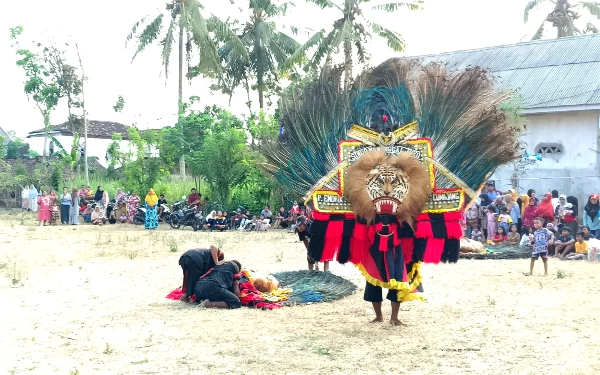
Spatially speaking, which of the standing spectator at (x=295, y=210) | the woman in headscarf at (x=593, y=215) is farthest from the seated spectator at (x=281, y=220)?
the woman in headscarf at (x=593, y=215)

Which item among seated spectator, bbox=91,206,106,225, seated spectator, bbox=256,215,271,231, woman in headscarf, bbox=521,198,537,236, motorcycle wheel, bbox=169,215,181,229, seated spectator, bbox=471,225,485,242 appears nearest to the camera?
woman in headscarf, bbox=521,198,537,236

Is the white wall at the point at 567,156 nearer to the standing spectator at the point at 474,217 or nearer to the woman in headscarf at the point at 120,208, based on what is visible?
the standing spectator at the point at 474,217

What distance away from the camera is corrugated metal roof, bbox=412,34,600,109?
63.7ft

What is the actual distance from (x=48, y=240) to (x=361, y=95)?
39.3 ft

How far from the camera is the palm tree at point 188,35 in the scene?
26.6 meters

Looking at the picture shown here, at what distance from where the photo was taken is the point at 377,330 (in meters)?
7.14

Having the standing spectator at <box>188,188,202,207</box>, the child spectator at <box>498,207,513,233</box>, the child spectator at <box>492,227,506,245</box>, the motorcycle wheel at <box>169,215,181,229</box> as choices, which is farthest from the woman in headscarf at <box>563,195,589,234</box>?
the standing spectator at <box>188,188,202,207</box>

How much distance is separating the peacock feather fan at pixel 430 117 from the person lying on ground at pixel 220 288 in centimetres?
144

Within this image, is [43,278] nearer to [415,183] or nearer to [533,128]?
[415,183]

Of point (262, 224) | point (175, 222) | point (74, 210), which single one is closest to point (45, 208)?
point (74, 210)

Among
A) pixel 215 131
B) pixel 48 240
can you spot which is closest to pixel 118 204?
pixel 215 131

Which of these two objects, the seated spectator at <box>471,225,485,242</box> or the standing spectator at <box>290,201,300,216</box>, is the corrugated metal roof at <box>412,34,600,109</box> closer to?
the seated spectator at <box>471,225,485,242</box>

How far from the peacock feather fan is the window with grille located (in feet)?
41.2

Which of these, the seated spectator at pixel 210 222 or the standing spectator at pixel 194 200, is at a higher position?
the standing spectator at pixel 194 200
